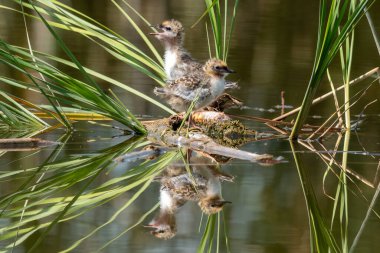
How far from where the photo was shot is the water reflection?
383 cm

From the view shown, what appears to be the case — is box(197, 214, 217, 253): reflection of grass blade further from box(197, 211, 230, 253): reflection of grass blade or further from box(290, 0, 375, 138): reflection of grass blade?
box(290, 0, 375, 138): reflection of grass blade

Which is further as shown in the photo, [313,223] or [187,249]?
[313,223]

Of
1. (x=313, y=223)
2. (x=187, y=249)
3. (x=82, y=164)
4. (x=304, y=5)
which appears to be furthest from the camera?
(x=304, y=5)

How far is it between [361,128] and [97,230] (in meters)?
2.99

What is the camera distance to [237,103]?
6.46 m

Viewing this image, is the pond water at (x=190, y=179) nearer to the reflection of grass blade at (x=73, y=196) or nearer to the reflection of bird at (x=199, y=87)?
the reflection of grass blade at (x=73, y=196)

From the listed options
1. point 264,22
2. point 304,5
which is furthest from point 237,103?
point 304,5

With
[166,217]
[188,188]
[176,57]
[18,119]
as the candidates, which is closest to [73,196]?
[188,188]

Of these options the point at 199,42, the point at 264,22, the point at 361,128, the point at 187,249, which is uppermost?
the point at 264,22

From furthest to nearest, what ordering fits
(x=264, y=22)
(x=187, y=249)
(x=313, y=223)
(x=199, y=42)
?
(x=264, y=22) < (x=199, y=42) < (x=313, y=223) < (x=187, y=249)

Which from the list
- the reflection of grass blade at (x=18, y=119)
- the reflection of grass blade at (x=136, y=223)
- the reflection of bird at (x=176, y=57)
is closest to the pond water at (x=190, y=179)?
the reflection of grass blade at (x=136, y=223)

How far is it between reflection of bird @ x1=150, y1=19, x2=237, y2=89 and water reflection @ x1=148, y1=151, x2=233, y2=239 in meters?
1.32

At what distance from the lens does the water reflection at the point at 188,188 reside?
3834 millimetres

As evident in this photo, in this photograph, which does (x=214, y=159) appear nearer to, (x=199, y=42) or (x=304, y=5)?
(x=199, y=42)
